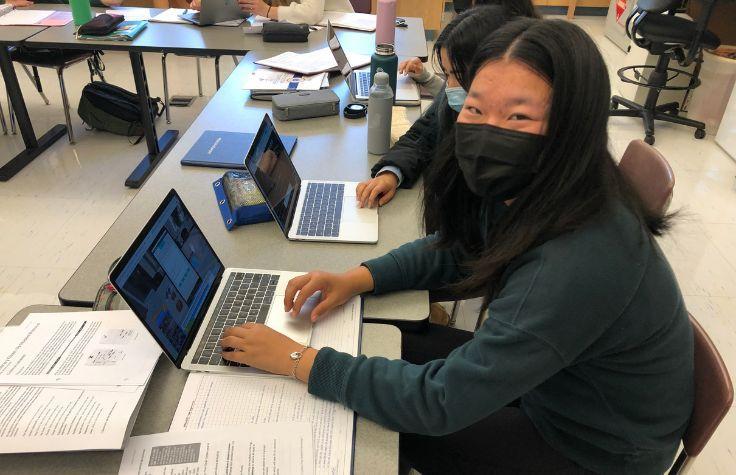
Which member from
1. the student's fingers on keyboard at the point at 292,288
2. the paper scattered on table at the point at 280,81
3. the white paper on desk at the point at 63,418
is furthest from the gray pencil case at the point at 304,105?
the white paper on desk at the point at 63,418

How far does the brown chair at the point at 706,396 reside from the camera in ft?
3.03

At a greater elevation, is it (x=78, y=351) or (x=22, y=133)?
(x=78, y=351)

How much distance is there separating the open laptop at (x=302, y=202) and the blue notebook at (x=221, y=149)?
0.77 feet

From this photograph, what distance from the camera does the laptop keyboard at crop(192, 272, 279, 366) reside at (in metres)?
1.01

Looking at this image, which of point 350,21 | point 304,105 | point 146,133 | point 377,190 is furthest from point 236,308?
point 146,133

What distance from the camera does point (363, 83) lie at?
86.8 inches

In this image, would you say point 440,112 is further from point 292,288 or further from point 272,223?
point 292,288

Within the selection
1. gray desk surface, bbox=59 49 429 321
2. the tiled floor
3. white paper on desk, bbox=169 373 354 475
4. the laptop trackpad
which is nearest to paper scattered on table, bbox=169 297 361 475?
white paper on desk, bbox=169 373 354 475

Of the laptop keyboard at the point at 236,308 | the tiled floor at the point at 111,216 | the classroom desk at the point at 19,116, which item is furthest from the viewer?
the classroom desk at the point at 19,116

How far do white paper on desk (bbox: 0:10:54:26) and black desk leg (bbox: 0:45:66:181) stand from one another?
0.13 meters

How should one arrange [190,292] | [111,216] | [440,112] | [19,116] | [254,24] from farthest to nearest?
[19,116] → [254,24] → [111,216] → [440,112] → [190,292]

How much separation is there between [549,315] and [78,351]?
2.56 ft

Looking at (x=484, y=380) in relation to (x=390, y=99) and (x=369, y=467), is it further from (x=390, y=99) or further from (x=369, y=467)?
(x=390, y=99)

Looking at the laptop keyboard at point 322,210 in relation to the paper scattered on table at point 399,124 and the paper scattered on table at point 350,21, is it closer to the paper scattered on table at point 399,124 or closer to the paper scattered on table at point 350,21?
the paper scattered on table at point 399,124
